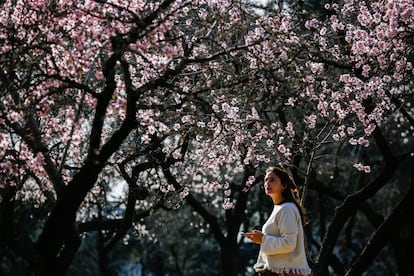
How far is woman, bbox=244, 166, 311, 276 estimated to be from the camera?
5.37 m

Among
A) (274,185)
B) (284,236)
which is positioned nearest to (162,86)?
(274,185)

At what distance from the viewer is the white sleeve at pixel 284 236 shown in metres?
5.36

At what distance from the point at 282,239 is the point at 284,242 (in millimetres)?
28

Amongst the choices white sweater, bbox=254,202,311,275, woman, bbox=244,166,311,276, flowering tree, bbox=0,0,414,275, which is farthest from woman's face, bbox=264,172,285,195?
flowering tree, bbox=0,0,414,275

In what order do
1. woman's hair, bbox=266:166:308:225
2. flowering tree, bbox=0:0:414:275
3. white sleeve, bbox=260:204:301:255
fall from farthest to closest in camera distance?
flowering tree, bbox=0:0:414:275 → woman's hair, bbox=266:166:308:225 → white sleeve, bbox=260:204:301:255

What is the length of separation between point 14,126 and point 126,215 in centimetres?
335

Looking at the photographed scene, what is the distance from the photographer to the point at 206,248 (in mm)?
28188

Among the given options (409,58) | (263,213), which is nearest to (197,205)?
(409,58)

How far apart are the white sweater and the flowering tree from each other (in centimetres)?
138

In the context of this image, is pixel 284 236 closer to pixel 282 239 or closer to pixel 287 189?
pixel 282 239

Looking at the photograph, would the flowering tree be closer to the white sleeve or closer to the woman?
the woman

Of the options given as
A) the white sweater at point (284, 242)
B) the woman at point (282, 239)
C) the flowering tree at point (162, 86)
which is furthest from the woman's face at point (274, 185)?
the flowering tree at point (162, 86)

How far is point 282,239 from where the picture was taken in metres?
5.36

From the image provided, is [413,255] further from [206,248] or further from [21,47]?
[206,248]
